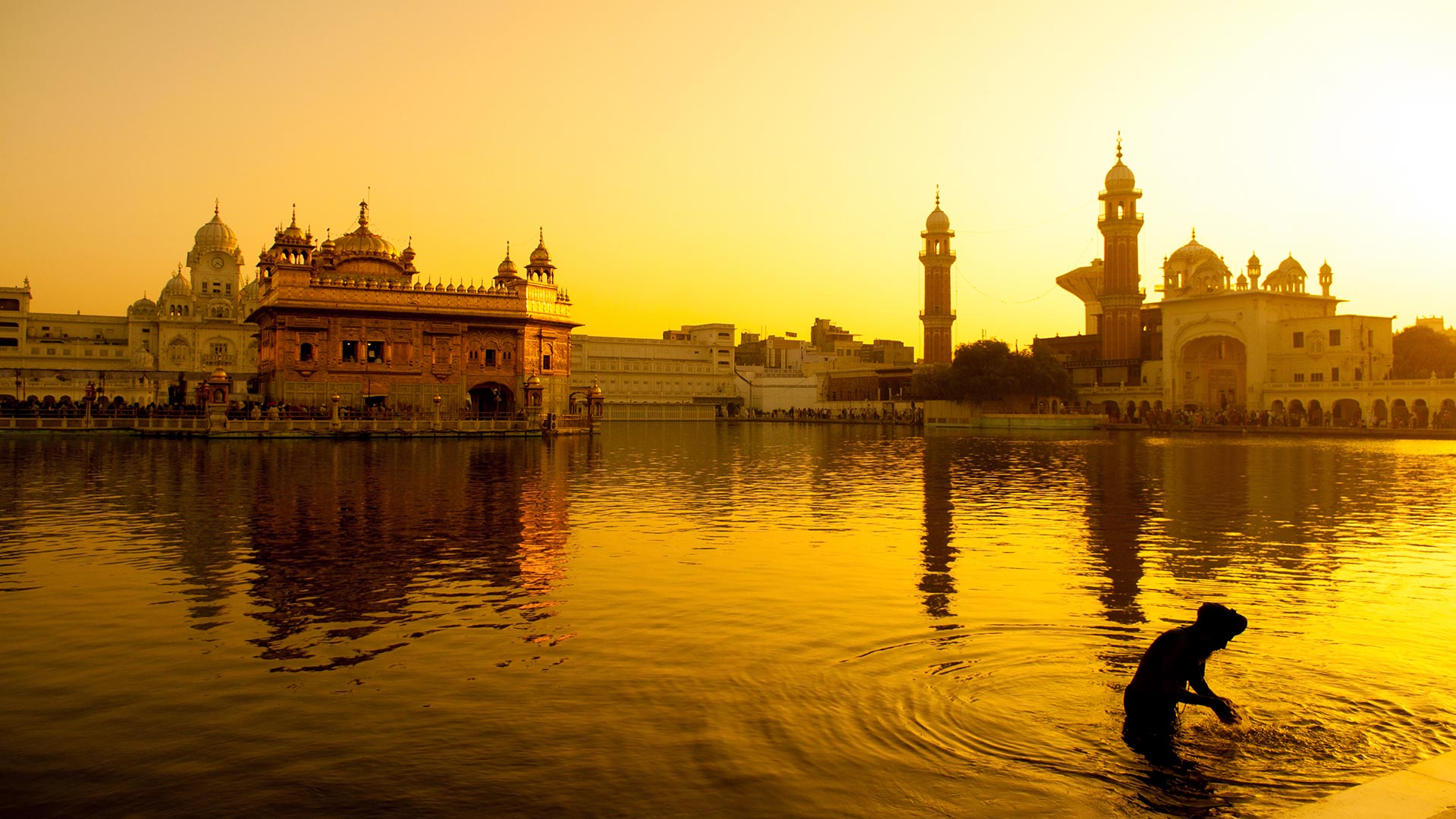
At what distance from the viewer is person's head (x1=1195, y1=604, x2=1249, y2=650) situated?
232 inches

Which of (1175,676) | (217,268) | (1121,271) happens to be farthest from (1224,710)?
(217,268)

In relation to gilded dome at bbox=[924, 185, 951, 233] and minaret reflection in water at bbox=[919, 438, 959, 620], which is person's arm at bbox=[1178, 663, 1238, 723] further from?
gilded dome at bbox=[924, 185, 951, 233]

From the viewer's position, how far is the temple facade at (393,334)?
165ft

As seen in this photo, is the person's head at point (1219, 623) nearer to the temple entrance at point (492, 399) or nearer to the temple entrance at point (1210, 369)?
the temple entrance at point (492, 399)

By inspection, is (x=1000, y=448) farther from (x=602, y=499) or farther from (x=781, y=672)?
(x=781, y=672)

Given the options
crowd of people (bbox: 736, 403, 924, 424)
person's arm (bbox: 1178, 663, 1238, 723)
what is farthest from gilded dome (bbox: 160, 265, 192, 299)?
person's arm (bbox: 1178, 663, 1238, 723)

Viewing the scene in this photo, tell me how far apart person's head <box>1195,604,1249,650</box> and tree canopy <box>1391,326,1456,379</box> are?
7617 centimetres

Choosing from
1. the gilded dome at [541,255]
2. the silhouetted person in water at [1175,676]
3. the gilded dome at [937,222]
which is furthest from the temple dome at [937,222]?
the silhouetted person in water at [1175,676]

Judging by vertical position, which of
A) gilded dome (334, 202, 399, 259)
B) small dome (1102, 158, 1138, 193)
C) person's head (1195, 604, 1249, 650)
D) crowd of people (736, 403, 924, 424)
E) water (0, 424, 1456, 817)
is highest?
small dome (1102, 158, 1138, 193)

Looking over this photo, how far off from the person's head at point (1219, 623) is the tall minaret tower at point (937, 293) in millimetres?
87915

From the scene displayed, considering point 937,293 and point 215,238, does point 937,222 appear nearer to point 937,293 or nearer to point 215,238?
point 937,293

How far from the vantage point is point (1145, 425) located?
214 ft

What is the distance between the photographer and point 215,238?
91.9 metres

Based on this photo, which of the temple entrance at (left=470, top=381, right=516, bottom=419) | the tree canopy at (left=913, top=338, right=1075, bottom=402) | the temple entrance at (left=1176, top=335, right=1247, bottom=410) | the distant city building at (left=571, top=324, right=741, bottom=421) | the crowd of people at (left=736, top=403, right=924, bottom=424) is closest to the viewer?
the temple entrance at (left=470, top=381, right=516, bottom=419)
